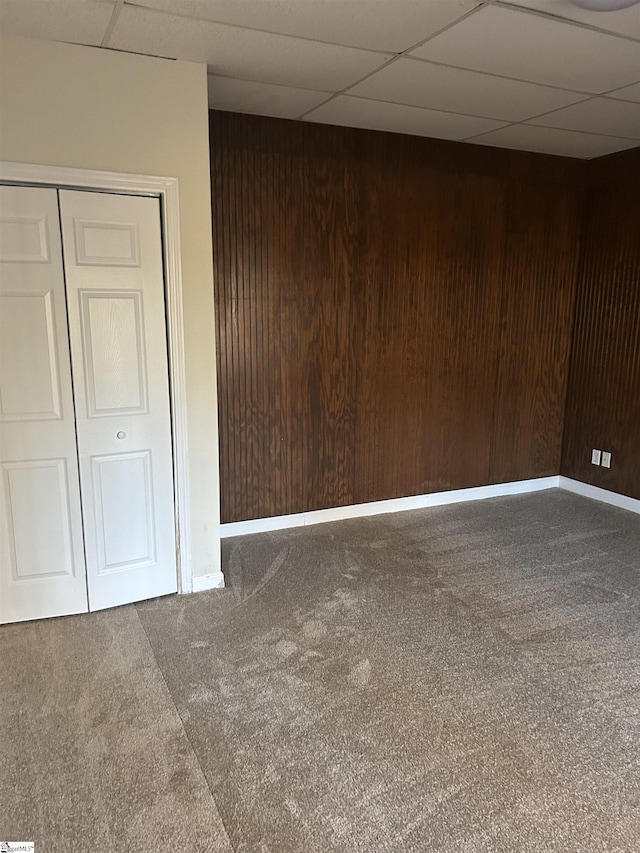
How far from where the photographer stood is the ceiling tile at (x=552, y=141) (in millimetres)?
3953

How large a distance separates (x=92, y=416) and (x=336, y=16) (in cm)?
202

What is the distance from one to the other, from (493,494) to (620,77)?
120 inches

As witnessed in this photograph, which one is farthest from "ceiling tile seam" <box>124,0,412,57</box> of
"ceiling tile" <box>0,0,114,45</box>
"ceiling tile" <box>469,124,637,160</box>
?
"ceiling tile" <box>469,124,637,160</box>

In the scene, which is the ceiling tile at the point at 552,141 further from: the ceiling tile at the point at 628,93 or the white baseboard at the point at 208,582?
the white baseboard at the point at 208,582

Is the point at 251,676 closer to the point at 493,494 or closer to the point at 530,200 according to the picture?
the point at 493,494

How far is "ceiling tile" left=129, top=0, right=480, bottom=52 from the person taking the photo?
7.30 feet

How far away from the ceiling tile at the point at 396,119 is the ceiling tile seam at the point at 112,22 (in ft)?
4.13

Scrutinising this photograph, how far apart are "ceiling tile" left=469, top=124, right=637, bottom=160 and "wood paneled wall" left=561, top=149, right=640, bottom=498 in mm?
207

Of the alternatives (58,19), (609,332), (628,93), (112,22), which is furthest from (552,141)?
(58,19)

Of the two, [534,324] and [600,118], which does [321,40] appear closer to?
[600,118]

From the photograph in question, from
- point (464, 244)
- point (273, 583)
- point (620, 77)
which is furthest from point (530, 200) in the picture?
point (273, 583)

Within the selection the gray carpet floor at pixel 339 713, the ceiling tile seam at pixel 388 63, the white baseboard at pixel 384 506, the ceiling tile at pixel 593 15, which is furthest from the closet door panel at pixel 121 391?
the ceiling tile at pixel 593 15

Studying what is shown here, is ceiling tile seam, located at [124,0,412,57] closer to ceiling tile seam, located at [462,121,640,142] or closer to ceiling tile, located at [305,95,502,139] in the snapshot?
ceiling tile, located at [305,95,502,139]

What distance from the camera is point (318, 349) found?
13.3 ft
